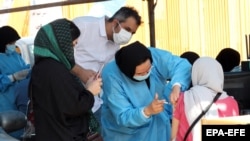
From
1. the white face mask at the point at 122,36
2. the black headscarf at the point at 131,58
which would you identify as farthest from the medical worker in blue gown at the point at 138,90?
the white face mask at the point at 122,36

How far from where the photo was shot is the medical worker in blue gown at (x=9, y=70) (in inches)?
217

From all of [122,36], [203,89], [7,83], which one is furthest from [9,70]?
[203,89]

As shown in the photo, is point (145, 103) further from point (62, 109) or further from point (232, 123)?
point (232, 123)

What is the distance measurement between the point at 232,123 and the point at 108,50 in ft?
6.86

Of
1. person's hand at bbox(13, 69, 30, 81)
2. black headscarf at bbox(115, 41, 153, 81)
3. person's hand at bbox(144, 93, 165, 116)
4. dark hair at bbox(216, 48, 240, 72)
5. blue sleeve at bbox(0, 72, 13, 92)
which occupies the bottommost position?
dark hair at bbox(216, 48, 240, 72)

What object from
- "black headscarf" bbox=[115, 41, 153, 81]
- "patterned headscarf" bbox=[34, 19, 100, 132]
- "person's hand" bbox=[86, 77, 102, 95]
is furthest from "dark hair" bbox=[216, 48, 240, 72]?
"patterned headscarf" bbox=[34, 19, 100, 132]

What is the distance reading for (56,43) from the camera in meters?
3.44

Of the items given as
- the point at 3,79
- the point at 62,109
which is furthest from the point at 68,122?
the point at 3,79

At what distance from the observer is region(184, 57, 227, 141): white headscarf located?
3688 mm

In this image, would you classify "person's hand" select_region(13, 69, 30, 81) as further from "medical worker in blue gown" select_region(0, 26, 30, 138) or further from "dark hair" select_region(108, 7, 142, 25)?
"dark hair" select_region(108, 7, 142, 25)

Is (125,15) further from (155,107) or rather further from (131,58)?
(155,107)

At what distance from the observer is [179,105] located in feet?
12.4

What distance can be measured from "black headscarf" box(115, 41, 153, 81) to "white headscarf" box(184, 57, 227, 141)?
365 mm

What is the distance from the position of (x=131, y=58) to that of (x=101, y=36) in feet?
3.16
